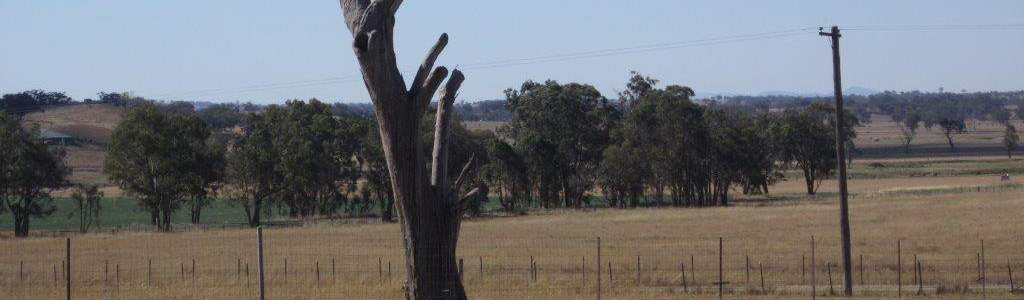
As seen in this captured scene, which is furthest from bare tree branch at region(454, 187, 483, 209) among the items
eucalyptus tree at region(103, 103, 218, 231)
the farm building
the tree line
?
the farm building

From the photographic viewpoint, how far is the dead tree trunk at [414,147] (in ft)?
32.2

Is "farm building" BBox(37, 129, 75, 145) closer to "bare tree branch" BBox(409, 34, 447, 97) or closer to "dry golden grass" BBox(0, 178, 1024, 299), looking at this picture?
"dry golden grass" BBox(0, 178, 1024, 299)

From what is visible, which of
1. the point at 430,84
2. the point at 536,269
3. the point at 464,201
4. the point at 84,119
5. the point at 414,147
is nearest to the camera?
the point at 430,84

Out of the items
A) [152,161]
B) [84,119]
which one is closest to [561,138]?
[152,161]

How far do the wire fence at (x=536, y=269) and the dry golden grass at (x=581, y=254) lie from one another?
78 mm

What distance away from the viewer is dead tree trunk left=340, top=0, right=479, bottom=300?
981 cm

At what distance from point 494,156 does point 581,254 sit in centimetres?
4673

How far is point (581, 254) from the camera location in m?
35.7

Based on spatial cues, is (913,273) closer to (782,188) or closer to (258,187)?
(258,187)

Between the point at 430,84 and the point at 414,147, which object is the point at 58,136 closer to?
the point at 414,147

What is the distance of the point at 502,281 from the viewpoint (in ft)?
85.4

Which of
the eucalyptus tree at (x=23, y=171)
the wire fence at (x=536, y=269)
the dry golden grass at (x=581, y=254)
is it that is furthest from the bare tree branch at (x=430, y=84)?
the eucalyptus tree at (x=23, y=171)

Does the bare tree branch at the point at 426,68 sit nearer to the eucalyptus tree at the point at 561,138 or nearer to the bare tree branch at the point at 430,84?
the bare tree branch at the point at 430,84

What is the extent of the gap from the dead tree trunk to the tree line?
55.9 m
